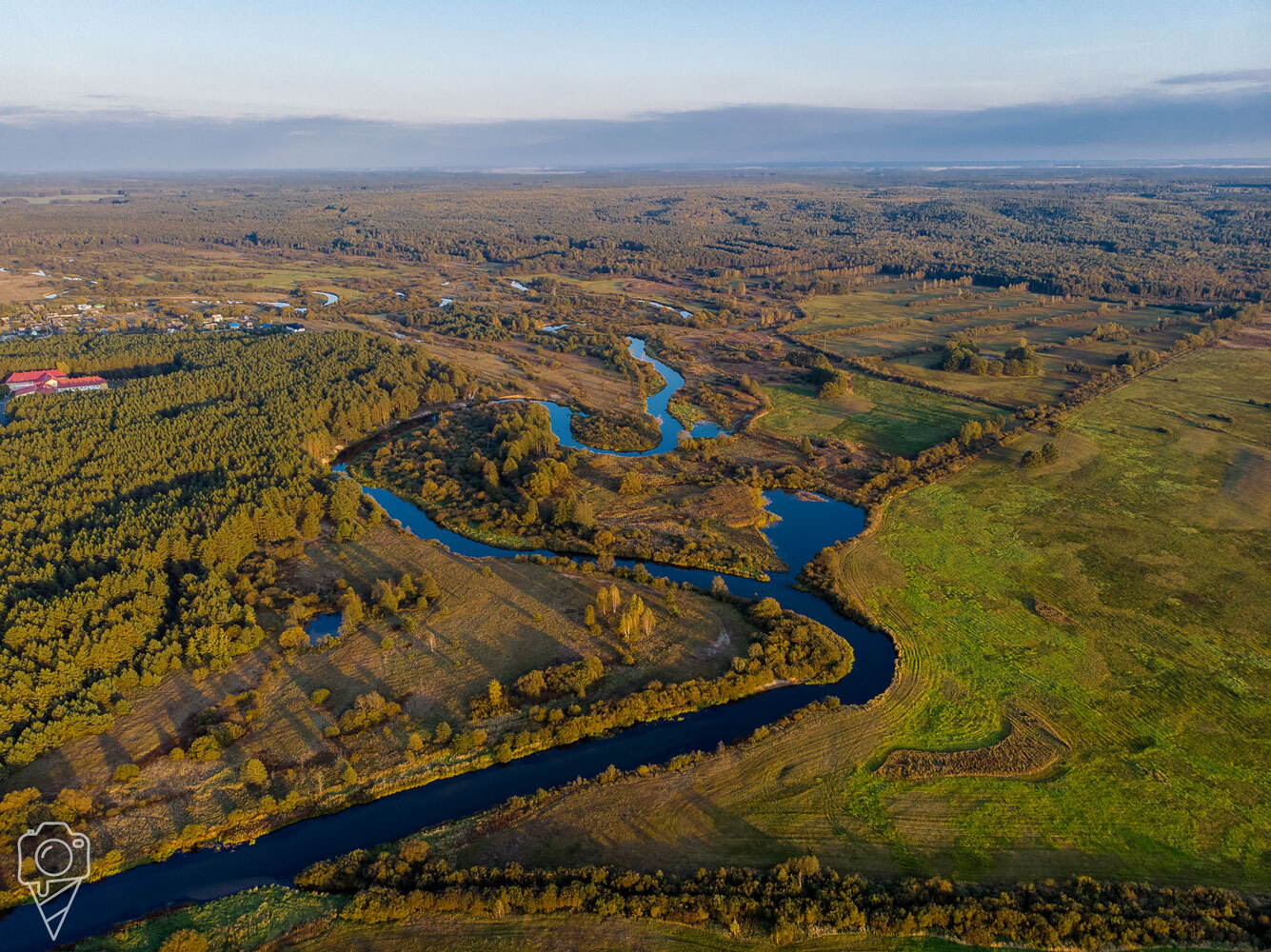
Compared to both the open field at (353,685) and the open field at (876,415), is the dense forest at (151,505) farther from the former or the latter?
the open field at (876,415)

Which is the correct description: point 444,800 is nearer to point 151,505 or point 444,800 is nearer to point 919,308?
point 151,505

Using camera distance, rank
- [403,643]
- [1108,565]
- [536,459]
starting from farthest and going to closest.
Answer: [536,459]
[1108,565]
[403,643]

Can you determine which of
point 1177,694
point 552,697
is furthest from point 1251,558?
point 552,697

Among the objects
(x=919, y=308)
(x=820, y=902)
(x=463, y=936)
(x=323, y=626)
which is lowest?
(x=463, y=936)

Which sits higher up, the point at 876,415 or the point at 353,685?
the point at 876,415

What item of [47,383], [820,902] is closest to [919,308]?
[820,902]

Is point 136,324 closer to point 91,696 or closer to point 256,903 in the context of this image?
point 91,696
